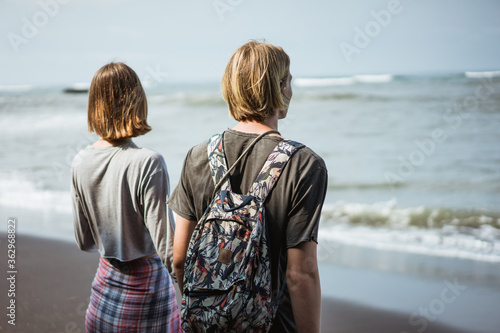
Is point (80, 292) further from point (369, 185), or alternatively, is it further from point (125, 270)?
point (369, 185)

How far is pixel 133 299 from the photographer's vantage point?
1911 millimetres

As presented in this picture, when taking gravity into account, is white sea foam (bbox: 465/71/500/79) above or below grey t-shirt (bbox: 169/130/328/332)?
below

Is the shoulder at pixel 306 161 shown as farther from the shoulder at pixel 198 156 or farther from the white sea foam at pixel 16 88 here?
the white sea foam at pixel 16 88

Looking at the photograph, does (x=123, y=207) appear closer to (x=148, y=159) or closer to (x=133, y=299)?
(x=148, y=159)

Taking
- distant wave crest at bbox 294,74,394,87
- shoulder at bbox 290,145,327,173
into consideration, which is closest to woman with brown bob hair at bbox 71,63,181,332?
shoulder at bbox 290,145,327,173

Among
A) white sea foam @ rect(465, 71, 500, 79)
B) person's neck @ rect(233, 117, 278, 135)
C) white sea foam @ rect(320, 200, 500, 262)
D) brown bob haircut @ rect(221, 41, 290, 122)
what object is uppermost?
brown bob haircut @ rect(221, 41, 290, 122)

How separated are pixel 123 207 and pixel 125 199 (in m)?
0.03

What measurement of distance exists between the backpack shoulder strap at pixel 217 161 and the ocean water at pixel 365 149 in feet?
13.3

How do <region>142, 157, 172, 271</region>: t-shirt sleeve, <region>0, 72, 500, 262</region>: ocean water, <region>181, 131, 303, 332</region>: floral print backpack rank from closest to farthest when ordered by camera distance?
<region>181, 131, 303, 332</region>: floral print backpack → <region>142, 157, 172, 271</region>: t-shirt sleeve → <region>0, 72, 500, 262</region>: ocean water

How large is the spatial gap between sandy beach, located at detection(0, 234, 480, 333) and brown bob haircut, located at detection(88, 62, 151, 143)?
2216 millimetres

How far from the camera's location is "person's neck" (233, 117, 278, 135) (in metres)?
1.53

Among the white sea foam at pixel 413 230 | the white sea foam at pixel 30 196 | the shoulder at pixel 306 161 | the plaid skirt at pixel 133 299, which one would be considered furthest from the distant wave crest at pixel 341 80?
the shoulder at pixel 306 161

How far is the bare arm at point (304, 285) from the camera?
57.1 inches

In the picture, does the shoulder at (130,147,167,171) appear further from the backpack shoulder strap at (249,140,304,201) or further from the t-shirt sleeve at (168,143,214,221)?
the backpack shoulder strap at (249,140,304,201)
